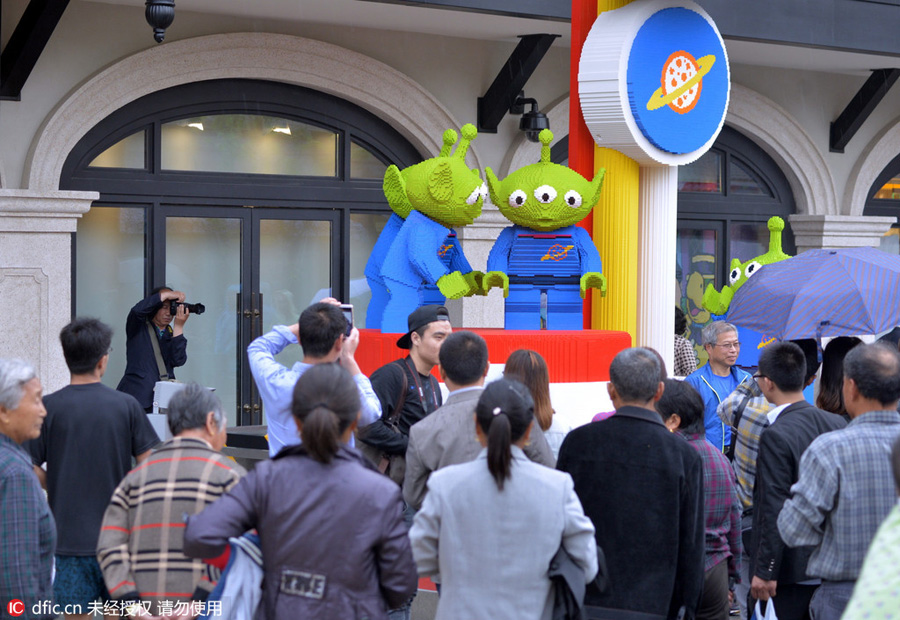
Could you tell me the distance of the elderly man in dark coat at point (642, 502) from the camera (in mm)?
3076

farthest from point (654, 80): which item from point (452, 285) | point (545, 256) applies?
point (452, 285)

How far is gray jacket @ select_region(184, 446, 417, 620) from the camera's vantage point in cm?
253

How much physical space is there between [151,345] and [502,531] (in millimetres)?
4362

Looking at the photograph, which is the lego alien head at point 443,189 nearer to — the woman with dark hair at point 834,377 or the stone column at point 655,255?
the stone column at point 655,255

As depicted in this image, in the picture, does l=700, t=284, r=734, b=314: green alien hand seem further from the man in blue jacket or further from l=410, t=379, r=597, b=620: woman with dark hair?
A: l=410, t=379, r=597, b=620: woman with dark hair

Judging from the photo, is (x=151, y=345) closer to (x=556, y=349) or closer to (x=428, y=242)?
(x=428, y=242)

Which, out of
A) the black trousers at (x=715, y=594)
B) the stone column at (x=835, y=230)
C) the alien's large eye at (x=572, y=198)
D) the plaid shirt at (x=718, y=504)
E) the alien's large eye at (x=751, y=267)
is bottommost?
the black trousers at (x=715, y=594)

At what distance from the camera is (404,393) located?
164 inches

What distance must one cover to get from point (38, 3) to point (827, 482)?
19.8ft


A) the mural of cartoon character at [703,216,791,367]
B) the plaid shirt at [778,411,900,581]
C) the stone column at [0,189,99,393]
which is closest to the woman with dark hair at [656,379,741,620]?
the plaid shirt at [778,411,900,581]

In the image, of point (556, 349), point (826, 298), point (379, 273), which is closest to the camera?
point (826, 298)

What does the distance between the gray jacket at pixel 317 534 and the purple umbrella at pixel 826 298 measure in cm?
253

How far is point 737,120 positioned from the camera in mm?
10125

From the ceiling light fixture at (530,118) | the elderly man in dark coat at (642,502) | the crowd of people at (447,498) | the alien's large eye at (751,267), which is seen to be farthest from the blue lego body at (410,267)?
the alien's large eye at (751,267)
